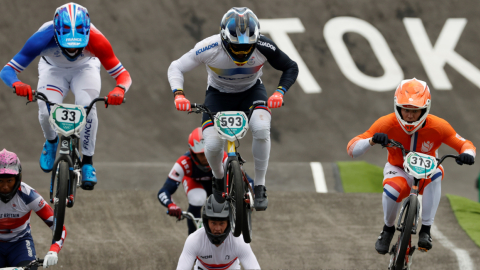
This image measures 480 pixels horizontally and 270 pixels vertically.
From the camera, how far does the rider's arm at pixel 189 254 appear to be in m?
7.18

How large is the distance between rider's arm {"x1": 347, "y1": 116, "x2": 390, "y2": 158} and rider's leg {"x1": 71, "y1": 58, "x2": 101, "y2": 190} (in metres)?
3.45

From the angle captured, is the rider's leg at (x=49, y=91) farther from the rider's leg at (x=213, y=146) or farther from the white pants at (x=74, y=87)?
the rider's leg at (x=213, y=146)

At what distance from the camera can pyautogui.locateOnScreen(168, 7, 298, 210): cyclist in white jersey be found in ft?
23.3

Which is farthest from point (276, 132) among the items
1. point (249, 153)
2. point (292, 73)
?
point (292, 73)

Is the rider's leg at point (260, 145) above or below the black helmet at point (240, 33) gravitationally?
below

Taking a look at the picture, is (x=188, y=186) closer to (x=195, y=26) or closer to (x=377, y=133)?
(x=377, y=133)

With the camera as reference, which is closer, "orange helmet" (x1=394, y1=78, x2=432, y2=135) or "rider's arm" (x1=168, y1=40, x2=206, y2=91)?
"orange helmet" (x1=394, y1=78, x2=432, y2=135)

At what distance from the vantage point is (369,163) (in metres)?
15.9

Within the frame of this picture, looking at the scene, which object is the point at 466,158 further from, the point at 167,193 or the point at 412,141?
the point at 167,193

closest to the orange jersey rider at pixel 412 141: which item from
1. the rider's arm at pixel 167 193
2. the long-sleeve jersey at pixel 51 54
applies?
the rider's arm at pixel 167 193

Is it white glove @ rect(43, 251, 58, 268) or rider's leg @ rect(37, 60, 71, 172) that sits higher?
rider's leg @ rect(37, 60, 71, 172)

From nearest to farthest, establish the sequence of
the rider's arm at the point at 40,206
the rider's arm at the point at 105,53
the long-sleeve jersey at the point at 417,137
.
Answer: the long-sleeve jersey at the point at 417,137
the rider's arm at the point at 40,206
the rider's arm at the point at 105,53

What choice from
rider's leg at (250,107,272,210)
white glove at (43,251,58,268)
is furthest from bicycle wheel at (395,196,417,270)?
white glove at (43,251,58,268)

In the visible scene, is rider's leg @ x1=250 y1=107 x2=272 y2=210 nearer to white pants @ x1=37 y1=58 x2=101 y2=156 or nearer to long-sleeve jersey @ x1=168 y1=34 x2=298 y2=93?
long-sleeve jersey @ x1=168 y1=34 x2=298 y2=93
